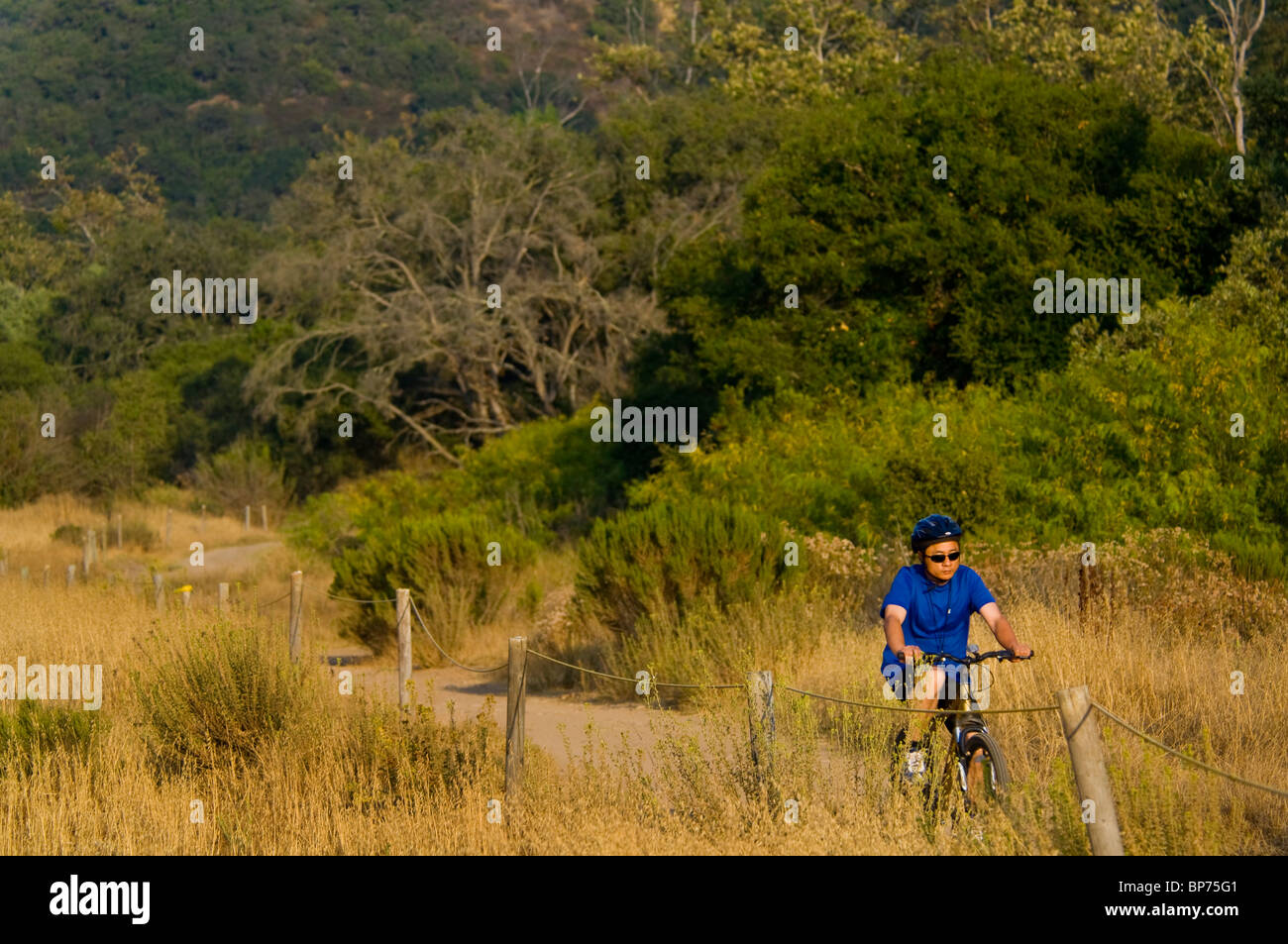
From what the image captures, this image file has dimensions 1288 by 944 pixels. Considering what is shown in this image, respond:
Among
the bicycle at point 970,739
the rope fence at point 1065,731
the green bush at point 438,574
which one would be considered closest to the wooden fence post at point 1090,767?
the rope fence at point 1065,731

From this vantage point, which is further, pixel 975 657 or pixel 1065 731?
pixel 975 657

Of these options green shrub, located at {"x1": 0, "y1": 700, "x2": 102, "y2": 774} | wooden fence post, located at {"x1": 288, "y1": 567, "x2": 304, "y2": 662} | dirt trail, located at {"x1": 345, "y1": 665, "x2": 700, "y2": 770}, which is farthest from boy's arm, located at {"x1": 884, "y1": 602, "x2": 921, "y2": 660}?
wooden fence post, located at {"x1": 288, "y1": 567, "x2": 304, "y2": 662}

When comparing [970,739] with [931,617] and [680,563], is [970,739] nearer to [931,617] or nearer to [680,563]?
[931,617]

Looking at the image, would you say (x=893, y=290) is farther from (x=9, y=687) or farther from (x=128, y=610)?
(x=9, y=687)

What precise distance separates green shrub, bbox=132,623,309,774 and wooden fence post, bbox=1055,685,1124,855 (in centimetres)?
574

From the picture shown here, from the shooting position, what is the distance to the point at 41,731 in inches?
406

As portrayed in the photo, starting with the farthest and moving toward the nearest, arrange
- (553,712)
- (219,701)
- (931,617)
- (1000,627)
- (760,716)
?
1. (553,712)
2. (219,701)
3. (760,716)
4. (931,617)
5. (1000,627)

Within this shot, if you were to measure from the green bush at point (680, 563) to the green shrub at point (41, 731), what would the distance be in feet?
17.9

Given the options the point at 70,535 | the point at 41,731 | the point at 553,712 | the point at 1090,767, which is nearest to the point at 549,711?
the point at 553,712

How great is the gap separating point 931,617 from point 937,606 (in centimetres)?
6

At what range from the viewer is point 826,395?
23.3 metres

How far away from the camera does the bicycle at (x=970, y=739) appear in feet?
23.0

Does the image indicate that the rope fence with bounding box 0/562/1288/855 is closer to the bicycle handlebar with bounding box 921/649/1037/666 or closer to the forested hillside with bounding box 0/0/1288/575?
the bicycle handlebar with bounding box 921/649/1037/666

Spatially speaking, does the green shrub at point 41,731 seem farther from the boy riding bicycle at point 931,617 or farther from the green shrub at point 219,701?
the boy riding bicycle at point 931,617
